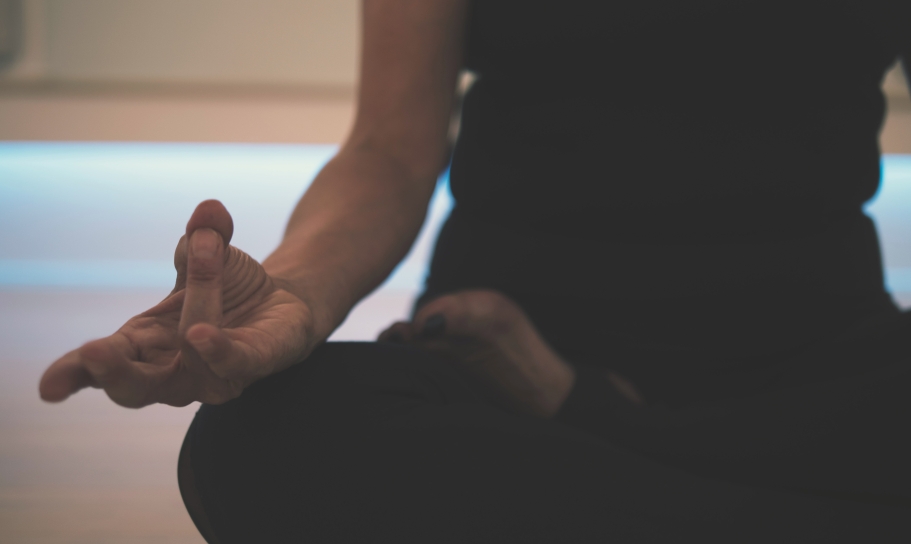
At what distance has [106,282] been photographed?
1.97m

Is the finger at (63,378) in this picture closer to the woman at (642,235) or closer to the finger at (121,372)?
the finger at (121,372)

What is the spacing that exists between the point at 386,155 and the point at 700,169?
11.5 inches

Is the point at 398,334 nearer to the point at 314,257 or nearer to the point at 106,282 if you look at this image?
the point at 314,257

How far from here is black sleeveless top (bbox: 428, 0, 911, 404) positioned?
2.09ft

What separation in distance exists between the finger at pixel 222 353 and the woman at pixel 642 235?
0.11 metres

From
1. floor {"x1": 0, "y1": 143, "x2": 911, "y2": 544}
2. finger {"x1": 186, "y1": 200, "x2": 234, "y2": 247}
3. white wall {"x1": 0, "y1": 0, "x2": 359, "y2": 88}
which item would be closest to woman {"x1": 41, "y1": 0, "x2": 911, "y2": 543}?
finger {"x1": 186, "y1": 200, "x2": 234, "y2": 247}

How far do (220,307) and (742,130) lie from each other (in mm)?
505

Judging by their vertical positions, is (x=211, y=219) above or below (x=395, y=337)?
above

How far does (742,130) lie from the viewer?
0.64 meters

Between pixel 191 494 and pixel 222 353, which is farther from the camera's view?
pixel 191 494

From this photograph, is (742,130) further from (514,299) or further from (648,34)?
(514,299)

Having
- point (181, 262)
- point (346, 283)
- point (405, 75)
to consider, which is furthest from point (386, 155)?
point (181, 262)

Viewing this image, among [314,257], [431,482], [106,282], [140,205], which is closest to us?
[431,482]

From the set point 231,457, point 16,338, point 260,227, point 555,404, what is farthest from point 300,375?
point 260,227
